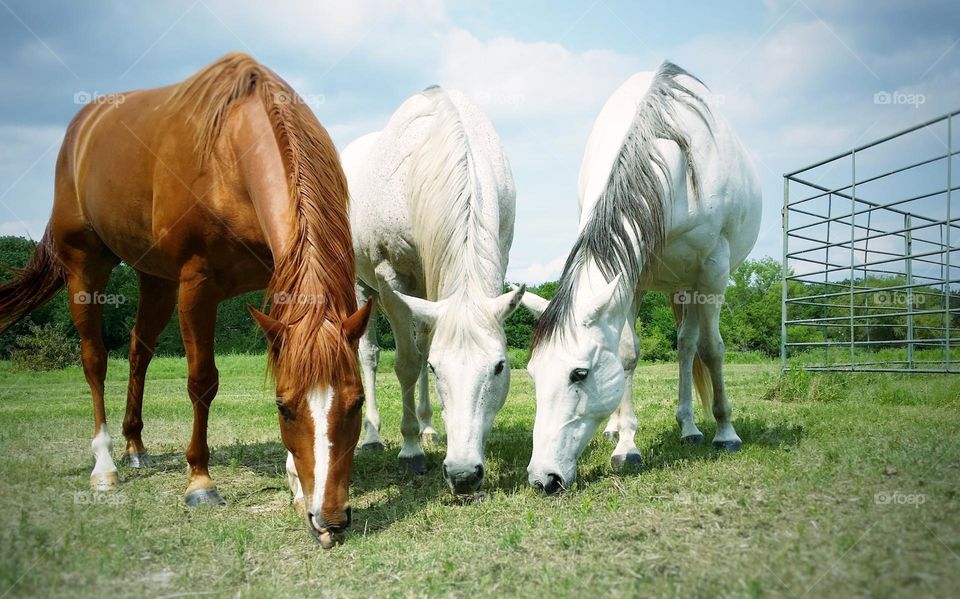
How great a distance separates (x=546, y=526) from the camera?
9.30 ft

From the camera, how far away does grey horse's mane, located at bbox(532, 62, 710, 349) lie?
370cm

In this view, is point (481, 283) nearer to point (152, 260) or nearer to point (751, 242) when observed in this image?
point (152, 260)

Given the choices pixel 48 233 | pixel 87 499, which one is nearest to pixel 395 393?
pixel 48 233

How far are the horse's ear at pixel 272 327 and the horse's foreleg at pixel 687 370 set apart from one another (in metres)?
3.16

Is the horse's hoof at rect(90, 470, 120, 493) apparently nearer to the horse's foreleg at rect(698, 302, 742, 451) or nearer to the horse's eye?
the horse's eye

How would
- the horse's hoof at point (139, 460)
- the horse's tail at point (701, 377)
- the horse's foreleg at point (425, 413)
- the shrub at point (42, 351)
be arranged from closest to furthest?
the horse's hoof at point (139, 460)
the horse's tail at point (701, 377)
the horse's foreleg at point (425, 413)
the shrub at point (42, 351)

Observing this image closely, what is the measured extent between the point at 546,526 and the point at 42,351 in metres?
18.3

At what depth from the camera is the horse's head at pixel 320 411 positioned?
2707 millimetres

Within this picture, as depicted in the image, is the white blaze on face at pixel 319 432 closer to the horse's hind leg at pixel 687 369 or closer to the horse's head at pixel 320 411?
the horse's head at pixel 320 411

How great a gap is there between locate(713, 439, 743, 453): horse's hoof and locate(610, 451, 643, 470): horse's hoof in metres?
0.73

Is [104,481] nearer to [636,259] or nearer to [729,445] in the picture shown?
[636,259]

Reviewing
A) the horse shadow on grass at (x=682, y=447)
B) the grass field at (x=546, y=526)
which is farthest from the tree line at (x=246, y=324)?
the grass field at (x=546, y=526)

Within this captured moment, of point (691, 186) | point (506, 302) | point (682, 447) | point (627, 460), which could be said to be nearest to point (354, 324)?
point (506, 302)

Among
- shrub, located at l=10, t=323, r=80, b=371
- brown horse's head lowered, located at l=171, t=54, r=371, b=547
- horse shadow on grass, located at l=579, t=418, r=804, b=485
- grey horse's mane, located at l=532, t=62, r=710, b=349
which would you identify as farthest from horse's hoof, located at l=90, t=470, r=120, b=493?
shrub, located at l=10, t=323, r=80, b=371
